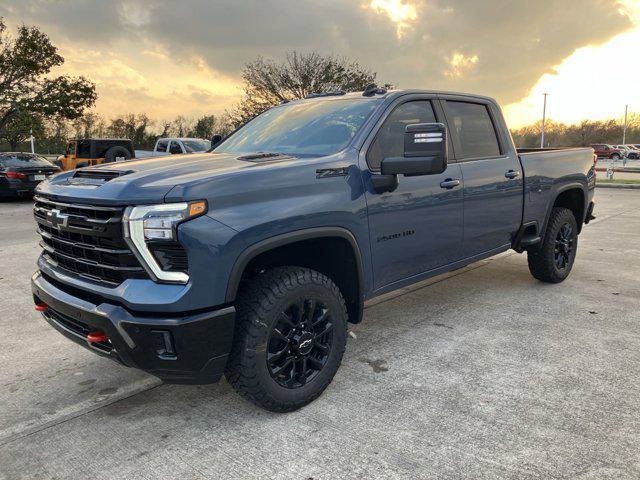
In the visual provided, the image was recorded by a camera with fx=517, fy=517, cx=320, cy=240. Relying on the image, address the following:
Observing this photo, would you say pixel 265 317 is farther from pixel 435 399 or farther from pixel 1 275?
pixel 1 275

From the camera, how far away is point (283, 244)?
9.27 ft

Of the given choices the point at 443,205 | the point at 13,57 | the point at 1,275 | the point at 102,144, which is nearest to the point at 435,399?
the point at 443,205

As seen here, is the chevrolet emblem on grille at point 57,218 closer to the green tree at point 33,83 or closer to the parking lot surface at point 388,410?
the parking lot surface at point 388,410

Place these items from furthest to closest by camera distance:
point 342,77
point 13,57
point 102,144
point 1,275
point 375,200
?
point 342,77 → point 13,57 → point 102,144 → point 1,275 → point 375,200

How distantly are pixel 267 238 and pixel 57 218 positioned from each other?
121 cm

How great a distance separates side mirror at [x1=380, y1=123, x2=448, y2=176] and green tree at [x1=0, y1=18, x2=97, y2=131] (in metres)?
27.6

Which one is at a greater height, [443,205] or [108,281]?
[443,205]

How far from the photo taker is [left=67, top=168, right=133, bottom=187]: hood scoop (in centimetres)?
283

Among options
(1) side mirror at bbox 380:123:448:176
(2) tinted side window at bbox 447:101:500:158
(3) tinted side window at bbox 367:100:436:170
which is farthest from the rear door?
(1) side mirror at bbox 380:123:448:176

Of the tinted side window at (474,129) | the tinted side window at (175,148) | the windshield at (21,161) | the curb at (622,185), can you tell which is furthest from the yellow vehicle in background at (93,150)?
the curb at (622,185)

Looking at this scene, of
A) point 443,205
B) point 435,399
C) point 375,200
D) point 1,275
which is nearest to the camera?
point 435,399

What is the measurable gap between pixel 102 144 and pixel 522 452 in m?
17.5

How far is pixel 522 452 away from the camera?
259 centimetres

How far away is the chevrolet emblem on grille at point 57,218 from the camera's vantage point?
283 cm
